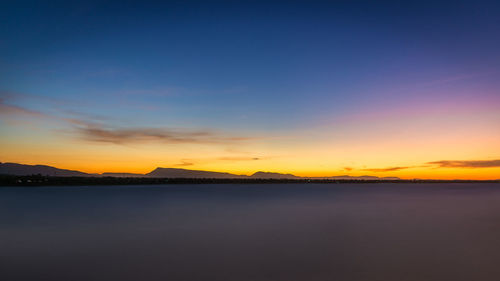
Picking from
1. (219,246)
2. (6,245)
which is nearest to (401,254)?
(219,246)

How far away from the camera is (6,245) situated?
1616 cm

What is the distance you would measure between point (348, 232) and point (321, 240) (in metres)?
3.64

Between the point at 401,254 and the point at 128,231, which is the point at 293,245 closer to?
the point at 401,254

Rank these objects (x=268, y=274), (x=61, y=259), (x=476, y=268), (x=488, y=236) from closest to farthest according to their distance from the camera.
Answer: (x=268, y=274), (x=476, y=268), (x=61, y=259), (x=488, y=236)

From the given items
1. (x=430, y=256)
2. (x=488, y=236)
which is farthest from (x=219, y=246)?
(x=488, y=236)

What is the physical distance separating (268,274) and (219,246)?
17.8 feet

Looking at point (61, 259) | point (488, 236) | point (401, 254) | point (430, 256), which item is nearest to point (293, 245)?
point (401, 254)

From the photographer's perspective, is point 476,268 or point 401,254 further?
point 401,254

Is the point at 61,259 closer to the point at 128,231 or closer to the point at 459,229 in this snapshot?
the point at 128,231

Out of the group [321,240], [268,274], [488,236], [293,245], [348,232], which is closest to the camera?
[268,274]

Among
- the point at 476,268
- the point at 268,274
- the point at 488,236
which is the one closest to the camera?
the point at 268,274

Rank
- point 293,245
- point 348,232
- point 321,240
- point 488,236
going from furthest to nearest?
point 348,232 → point 488,236 → point 321,240 → point 293,245

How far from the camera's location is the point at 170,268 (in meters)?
11.7

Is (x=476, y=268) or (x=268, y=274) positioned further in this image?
(x=476, y=268)
